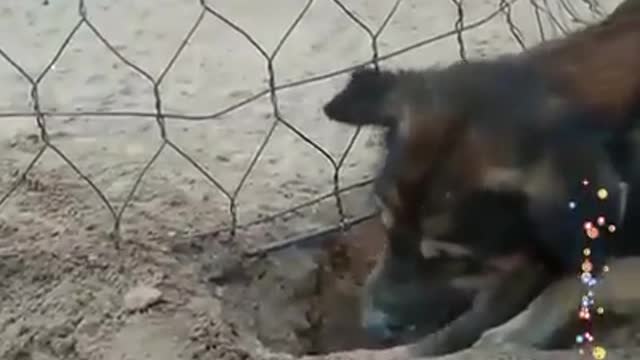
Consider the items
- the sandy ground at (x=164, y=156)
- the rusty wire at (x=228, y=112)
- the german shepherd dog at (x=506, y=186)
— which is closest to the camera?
the sandy ground at (x=164, y=156)

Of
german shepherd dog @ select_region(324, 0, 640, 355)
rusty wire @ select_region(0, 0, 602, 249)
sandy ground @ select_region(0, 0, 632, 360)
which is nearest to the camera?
sandy ground @ select_region(0, 0, 632, 360)

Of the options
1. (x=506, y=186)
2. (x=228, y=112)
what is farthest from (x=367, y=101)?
(x=228, y=112)

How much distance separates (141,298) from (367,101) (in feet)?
1.07

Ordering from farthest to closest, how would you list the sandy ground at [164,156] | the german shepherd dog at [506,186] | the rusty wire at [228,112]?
the rusty wire at [228,112] → the german shepherd dog at [506,186] → the sandy ground at [164,156]

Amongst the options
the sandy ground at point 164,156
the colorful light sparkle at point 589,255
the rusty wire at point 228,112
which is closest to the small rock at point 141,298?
the sandy ground at point 164,156

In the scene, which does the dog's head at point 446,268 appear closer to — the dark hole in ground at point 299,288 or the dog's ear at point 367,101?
the dark hole in ground at point 299,288

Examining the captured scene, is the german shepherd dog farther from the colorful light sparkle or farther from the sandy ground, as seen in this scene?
the sandy ground

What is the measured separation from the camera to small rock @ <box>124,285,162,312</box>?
1.09 m

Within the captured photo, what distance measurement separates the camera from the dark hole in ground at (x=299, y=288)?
117cm

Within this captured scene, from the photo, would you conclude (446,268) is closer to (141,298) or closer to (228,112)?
(141,298)

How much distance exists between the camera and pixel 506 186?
121 cm

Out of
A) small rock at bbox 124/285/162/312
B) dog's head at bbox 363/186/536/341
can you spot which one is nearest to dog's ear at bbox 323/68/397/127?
dog's head at bbox 363/186/536/341

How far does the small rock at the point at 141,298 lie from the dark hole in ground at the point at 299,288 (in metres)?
0.07

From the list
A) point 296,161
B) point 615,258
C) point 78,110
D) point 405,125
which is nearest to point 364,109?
point 405,125
